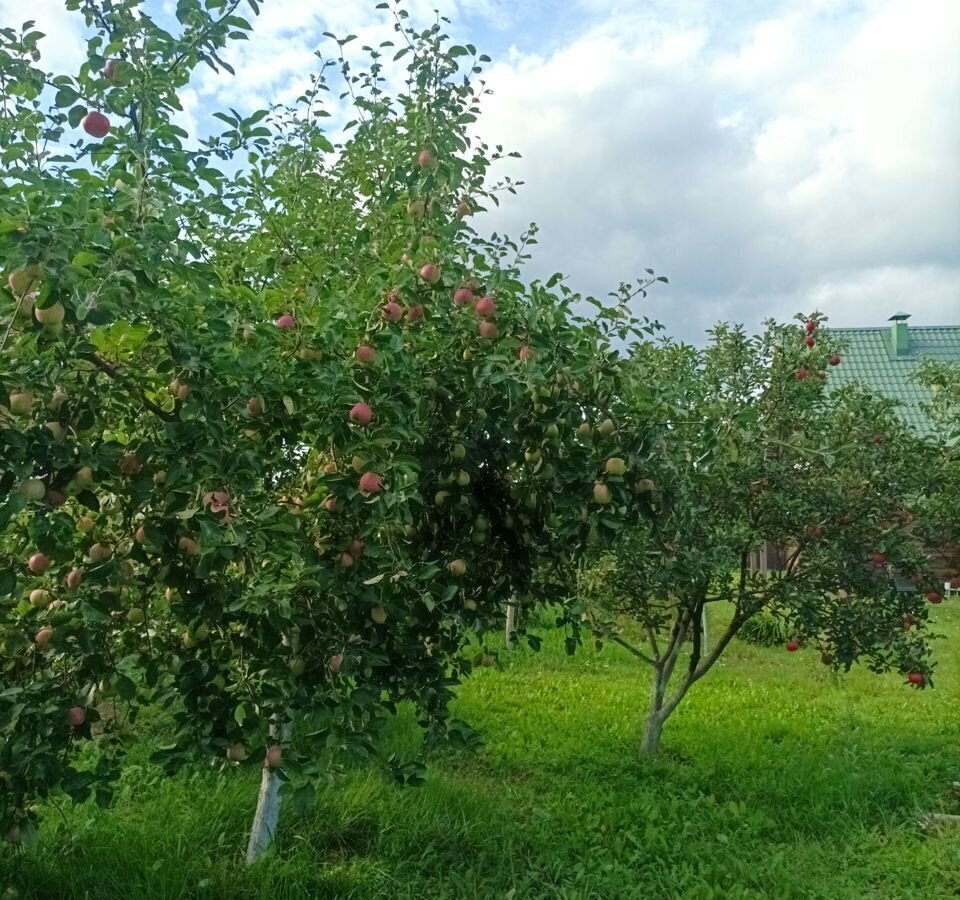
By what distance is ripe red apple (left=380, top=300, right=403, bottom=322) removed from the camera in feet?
7.77

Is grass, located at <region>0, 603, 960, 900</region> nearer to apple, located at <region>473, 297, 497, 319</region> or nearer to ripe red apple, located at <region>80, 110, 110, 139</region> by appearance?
apple, located at <region>473, 297, 497, 319</region>

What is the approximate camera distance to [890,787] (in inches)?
201

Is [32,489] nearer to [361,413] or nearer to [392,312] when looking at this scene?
[361,413]

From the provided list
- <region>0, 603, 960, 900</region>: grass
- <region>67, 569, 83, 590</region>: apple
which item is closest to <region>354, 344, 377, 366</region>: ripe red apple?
<region>67, 569, 83, 590</region>: apple

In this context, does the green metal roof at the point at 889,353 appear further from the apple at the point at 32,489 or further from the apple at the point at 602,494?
the apple at the point at 32,489

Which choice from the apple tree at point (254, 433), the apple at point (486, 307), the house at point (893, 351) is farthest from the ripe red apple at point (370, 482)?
the house at point (893, 351)

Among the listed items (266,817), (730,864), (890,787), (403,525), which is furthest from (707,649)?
(403,525)

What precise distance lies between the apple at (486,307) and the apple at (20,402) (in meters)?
1.15

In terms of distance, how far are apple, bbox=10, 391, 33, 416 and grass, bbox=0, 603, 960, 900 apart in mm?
2049

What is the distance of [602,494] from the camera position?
8.49 feet

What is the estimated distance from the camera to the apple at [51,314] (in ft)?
5.55

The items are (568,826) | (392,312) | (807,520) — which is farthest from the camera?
(807,520)

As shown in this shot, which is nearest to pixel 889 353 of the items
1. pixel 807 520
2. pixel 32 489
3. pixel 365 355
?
pixel 807 520

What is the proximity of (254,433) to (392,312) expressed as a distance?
1.59 feet
